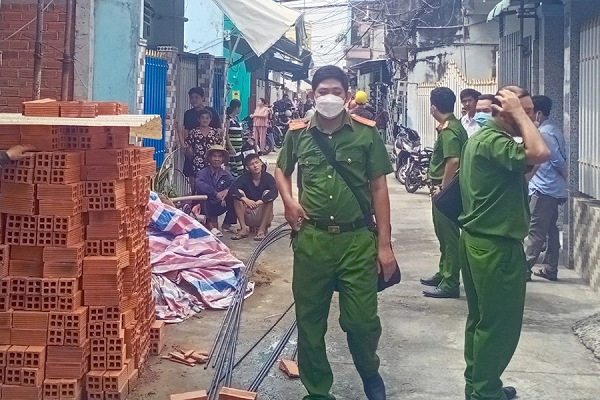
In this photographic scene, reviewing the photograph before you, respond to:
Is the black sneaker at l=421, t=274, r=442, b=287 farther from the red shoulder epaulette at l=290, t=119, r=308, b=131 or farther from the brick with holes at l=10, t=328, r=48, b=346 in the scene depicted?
the brick with holes at l=10, t=328, r=48, b=346

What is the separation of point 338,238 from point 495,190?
0.88 meters

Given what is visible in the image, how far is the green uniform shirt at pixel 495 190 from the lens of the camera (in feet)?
12.6

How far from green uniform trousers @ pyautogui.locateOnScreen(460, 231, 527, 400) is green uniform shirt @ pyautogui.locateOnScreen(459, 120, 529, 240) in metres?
0.07

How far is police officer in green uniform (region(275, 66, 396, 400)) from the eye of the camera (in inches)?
160

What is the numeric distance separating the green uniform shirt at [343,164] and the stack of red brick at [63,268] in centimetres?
115

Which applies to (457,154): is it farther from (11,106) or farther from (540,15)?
(11,106)

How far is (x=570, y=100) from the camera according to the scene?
26.3ft

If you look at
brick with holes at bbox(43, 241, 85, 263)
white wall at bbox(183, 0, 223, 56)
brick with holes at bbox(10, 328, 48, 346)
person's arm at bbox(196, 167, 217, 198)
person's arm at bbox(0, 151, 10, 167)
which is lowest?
brick with holes at bbox(10, 328, 48, 346)

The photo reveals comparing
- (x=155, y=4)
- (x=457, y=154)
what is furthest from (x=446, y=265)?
(x=155, y=4)

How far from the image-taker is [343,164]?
4125mm

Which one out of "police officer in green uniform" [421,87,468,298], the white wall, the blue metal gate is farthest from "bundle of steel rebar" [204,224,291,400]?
the white wall

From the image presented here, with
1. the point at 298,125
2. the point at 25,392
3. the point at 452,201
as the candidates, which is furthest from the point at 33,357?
the point at 452,201

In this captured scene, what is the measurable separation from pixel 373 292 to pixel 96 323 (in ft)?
5.41

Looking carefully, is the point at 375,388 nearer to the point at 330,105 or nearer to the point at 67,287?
the point at 330,105
